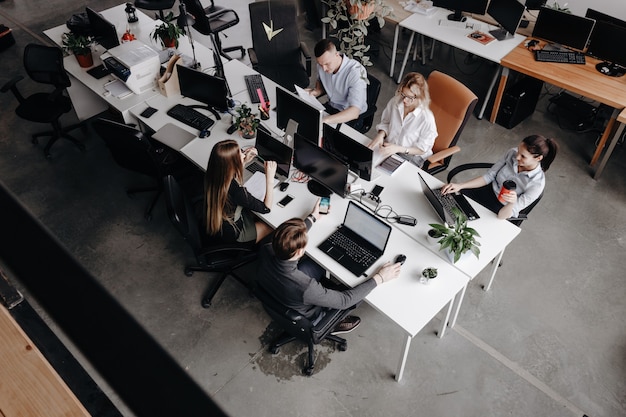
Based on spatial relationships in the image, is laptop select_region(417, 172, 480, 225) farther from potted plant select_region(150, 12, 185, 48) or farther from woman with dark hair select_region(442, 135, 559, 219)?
potted plant select_region(150, 12, 185, 48)

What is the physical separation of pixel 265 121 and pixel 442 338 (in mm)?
2341

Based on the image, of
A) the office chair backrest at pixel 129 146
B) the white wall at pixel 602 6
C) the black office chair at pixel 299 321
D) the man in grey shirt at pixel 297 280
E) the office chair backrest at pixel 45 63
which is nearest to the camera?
the man in grey shirt at pixel 297 280

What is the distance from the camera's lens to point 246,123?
4434 mm

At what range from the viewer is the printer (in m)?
4.79

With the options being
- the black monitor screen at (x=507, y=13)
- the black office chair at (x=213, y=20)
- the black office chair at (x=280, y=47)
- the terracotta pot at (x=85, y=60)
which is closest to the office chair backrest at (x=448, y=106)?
the black office chair at (x=280, y=47)

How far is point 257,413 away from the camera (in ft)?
11.7

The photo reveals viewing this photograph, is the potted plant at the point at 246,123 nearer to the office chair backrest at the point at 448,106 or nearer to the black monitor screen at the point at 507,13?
the office chair backrest at the point at 448,106

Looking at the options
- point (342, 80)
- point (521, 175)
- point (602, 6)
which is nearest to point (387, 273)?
point (521, 175)

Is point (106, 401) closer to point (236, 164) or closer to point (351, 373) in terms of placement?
point (236, 164)

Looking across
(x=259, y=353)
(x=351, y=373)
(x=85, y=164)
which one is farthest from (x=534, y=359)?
(x=85, y=164)

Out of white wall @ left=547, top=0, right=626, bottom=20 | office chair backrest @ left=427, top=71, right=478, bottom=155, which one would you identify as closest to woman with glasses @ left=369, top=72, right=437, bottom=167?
office chair backrest @ left=427, top=71, right=478, bottom=155

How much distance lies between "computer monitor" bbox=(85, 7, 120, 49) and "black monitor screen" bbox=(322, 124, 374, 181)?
2.60 metres

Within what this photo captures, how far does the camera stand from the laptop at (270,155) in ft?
13.3

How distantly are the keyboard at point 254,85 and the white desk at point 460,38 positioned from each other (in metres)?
1.98
